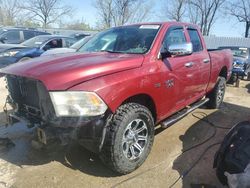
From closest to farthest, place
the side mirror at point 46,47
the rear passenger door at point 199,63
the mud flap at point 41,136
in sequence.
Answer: the mud flap at point 41,136 < the rear passenger door at point 199,63 < the side mirror at point 46,47

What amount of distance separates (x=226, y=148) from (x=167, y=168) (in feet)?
2.97

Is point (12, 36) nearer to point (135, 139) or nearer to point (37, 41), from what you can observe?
point (37, 41)

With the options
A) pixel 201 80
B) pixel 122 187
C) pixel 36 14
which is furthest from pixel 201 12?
pixel 122 187

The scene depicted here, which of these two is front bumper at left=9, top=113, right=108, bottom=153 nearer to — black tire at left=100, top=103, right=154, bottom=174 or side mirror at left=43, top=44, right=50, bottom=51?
black tire at left=100, top=103, right=154, bottom=174

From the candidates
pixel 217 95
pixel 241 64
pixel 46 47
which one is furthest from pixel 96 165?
pixel 241 64

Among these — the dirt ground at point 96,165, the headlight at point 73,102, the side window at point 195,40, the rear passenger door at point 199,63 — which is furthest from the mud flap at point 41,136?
the side window at point 195,40

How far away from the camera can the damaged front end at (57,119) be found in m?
2.91

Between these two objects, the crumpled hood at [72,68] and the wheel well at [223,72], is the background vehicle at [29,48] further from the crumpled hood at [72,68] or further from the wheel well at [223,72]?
the crumpled hood at [72,68]

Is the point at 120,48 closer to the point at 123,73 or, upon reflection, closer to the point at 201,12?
the point at 123,73

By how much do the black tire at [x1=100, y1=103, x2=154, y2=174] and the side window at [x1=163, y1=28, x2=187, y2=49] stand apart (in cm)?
115

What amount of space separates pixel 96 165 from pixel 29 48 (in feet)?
29.1

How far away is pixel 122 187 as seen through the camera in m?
3.29

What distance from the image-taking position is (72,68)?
3127 mm

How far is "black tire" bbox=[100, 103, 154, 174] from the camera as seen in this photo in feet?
10.4
